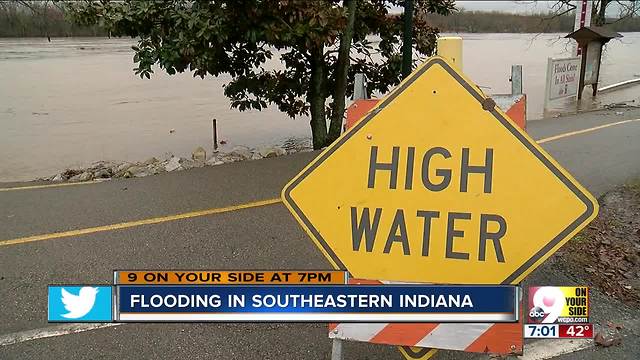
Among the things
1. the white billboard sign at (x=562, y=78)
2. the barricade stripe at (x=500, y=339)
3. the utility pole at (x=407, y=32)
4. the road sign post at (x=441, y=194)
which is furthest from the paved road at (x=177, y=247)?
the white billboard sign at (x=562, y=78)

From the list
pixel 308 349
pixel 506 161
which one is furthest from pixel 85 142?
pixel 506 161

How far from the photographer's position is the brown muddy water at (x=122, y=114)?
13.3 meters

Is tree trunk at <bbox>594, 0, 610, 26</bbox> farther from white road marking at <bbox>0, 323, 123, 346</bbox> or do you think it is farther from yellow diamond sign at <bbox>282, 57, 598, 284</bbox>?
white road marking at <bbox>0, 323, 123, 346</bbox>

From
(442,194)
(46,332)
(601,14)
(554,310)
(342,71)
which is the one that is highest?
(601,14)

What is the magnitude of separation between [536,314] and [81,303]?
2070 mm

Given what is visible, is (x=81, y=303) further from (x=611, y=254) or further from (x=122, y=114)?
(x=122, y=114)

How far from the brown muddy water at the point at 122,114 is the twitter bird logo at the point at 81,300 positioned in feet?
31.2

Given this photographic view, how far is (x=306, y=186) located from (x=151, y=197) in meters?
4.10

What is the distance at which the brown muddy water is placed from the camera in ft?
43.5

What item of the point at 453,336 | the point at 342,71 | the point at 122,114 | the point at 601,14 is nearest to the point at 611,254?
the point at 453,336

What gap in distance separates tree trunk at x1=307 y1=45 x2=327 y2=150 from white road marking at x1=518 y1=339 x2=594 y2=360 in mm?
6645

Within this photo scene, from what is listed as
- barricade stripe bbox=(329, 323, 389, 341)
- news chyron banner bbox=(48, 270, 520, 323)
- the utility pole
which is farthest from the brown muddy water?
barricade stripe bbox=(329, 323, 389, 341)

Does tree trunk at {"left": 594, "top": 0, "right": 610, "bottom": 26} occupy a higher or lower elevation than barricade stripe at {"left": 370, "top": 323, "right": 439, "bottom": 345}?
higher

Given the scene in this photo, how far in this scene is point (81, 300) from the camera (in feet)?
7.80
